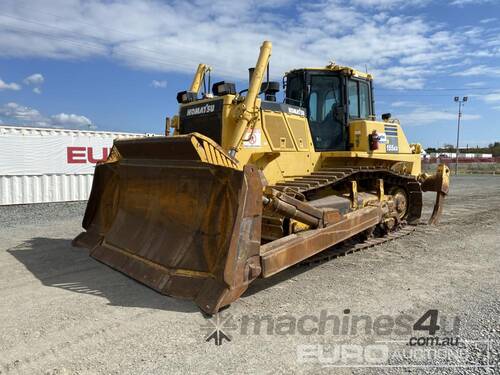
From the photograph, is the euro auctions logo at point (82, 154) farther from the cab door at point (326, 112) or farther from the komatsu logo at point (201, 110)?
the cab door at point (326, 112)

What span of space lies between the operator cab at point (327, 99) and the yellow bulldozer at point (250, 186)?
0.7 inches

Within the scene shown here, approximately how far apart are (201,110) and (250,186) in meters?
2.54

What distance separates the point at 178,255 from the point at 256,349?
150 centimetres

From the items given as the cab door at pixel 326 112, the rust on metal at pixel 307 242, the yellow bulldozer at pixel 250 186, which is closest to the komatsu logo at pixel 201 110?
the yellow bulldozer at pixel 250 186

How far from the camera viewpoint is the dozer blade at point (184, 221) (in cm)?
392

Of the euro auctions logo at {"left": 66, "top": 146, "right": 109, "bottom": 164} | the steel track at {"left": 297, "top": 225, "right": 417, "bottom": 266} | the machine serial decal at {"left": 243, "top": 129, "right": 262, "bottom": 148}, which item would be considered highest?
the machine serial decal at {"left": 243, "top": 129, "right": 262, "bottom": 148}

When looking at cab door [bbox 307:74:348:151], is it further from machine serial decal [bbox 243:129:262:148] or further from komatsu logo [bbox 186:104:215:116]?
komatsu logo [bbox 186:104:215:116]

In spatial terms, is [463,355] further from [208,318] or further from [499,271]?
[499,271]

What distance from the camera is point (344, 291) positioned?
15.3 ft

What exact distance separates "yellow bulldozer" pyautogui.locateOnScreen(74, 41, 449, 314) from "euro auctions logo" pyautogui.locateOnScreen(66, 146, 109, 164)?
23.1 feet

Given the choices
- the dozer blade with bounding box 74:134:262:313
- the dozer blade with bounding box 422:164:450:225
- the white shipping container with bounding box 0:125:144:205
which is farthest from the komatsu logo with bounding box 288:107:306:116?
the white shipping container with bounding box 0:125:144:205

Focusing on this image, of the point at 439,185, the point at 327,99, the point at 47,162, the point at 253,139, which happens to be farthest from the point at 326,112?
the point at 47,162

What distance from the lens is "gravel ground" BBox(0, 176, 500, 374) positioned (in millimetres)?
3096

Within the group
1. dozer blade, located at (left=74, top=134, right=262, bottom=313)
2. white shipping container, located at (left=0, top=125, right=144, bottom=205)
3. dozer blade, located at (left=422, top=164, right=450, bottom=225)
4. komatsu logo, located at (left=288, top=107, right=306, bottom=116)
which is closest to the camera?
dozer blade, located at (left=74, top=134, right=262, bottom=313)
